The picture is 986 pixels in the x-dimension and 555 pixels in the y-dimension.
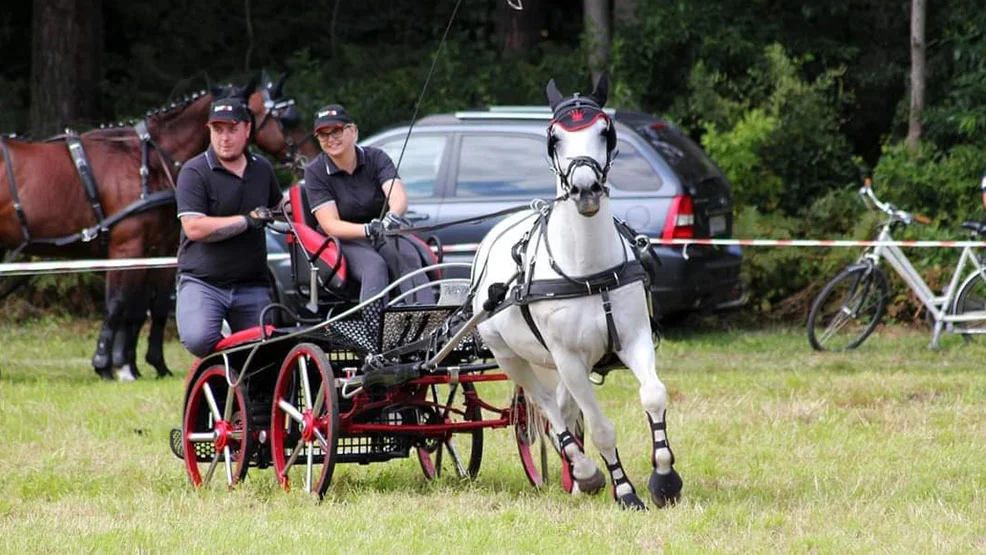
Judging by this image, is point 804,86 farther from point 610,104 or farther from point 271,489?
point 271,489

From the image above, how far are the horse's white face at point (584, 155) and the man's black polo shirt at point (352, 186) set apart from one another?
5.89 ft

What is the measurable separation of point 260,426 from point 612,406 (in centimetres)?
294

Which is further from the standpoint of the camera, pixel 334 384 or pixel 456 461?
pixel 456 461

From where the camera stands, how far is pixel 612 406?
1030 cm

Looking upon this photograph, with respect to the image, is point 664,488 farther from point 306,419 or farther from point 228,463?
point 228,463

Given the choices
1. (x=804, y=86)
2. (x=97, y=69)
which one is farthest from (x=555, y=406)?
(x=97, y=69)

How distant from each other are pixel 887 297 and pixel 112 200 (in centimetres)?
593

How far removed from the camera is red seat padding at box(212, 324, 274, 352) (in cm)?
771

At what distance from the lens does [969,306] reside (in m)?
13.1

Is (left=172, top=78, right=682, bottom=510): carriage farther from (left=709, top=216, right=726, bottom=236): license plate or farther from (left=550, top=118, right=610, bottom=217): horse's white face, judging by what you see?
(left=709, top=216, right=726, bottom=236): license plate

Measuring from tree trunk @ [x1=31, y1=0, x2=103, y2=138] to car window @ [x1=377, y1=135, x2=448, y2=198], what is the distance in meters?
5.37

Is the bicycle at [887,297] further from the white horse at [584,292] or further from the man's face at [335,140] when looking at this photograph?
the white horse at [584,292]

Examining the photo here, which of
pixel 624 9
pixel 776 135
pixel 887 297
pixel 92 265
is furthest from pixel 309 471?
pixel 624 9

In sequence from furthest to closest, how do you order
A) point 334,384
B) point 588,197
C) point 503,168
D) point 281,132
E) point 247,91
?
point 503,168 < point 281,132 < point 247,91 < point 334,384 < point 588,197
